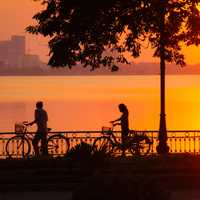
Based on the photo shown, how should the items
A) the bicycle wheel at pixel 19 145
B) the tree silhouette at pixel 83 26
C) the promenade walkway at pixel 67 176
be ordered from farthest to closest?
1. the bicycle wheel at pixel 19 145
2. the tree silhouette at pixel 83 26
3. the promenade walkway at pixel 67 176

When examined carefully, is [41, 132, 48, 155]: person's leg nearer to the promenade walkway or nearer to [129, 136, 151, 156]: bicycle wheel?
[129, 136, 151, 156]: bicycle wheel

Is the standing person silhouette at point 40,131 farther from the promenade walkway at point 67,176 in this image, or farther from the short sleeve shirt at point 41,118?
the promenade walkway at point 67,176

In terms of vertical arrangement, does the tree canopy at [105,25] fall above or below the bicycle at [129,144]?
above

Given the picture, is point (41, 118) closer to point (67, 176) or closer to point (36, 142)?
point (36, 142)

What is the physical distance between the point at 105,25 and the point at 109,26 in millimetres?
282

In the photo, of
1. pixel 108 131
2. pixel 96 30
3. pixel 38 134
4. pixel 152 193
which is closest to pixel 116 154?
pixel 108 131

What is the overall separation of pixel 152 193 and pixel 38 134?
13.6 m

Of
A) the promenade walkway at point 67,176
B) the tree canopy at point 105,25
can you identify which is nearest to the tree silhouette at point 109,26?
the tree canopy at point 105,25

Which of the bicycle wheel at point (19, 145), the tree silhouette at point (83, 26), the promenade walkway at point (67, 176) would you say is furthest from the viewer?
the bicycle wheel at point (19, 145)

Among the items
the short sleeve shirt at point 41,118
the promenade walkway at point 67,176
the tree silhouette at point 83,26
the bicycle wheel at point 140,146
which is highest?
the tree silhouette at point 83,26

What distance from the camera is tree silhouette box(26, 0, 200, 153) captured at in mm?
23125

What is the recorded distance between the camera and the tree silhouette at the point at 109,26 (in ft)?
75.9

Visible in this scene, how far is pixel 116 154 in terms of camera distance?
2525cm

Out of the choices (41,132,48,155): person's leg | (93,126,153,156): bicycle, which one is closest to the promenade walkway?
(93,126,153,156): bicycle
